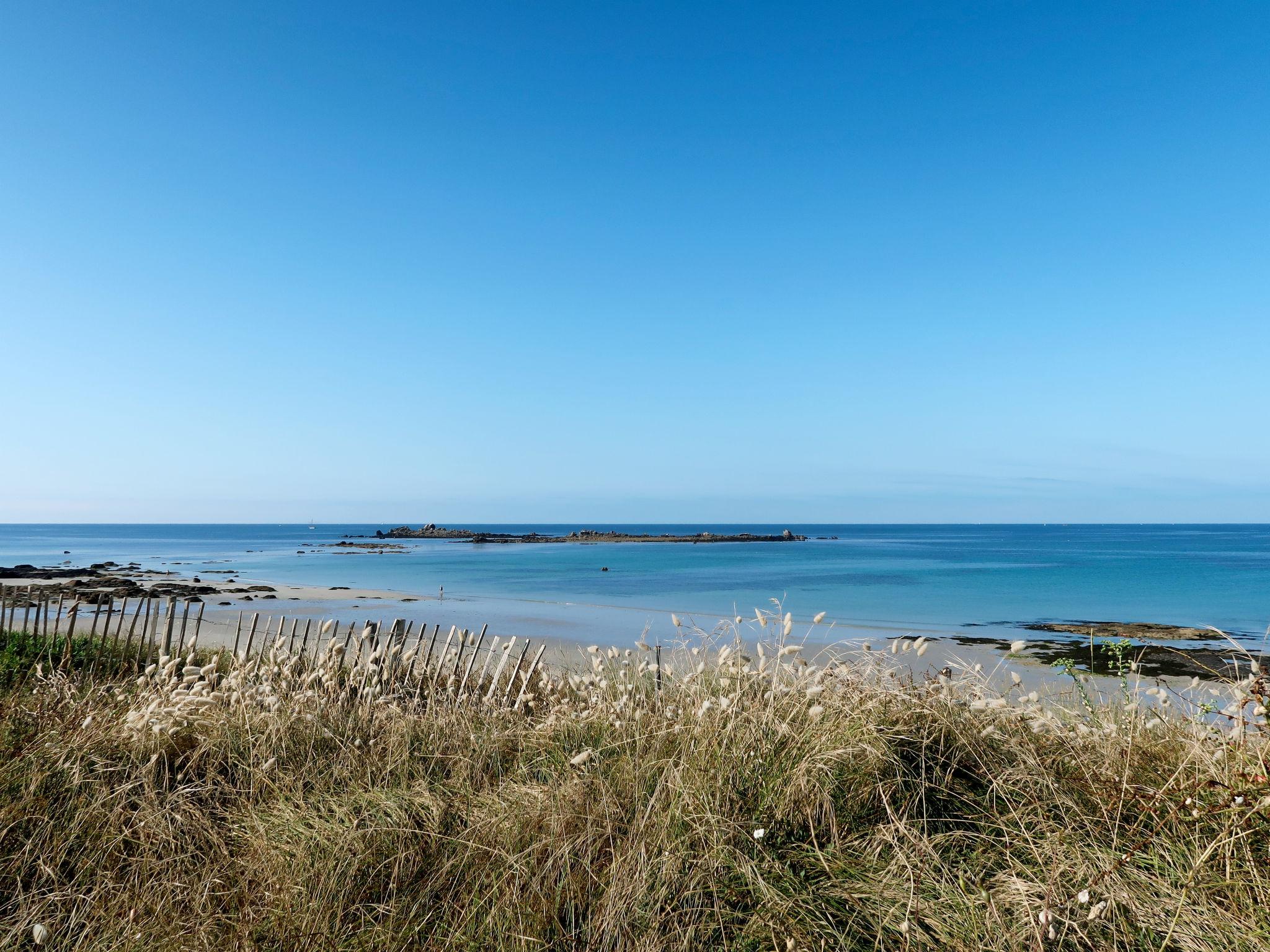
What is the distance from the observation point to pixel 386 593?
36875 mm

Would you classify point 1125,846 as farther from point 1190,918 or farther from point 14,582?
point 14,582

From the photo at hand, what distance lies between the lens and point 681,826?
149 inches

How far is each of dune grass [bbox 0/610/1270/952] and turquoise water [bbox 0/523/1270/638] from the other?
4.65 meters

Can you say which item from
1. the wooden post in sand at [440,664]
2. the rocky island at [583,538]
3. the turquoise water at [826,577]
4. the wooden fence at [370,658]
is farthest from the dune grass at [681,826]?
the rocky island at [583,538]

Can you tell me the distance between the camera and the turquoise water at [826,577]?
3120 centimetres

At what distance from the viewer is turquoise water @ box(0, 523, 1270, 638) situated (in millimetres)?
31203

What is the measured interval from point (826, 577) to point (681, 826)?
49176mm

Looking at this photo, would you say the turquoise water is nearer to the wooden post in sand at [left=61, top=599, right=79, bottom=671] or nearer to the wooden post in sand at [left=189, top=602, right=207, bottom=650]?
the wooden post in sand at [left=189, top=602, right=207, bottom=650]

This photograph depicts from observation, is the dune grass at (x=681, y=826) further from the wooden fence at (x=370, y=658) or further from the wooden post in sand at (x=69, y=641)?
the wooden post in sand at (x=69, y=641)

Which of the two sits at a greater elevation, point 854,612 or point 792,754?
point 792,754

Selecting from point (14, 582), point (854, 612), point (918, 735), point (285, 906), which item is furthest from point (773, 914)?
point (14, 582)

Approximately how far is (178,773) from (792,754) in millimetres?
3897

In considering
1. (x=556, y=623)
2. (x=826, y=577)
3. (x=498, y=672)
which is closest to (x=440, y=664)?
(x=498, y=672)

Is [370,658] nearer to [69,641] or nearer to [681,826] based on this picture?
[681,826]
